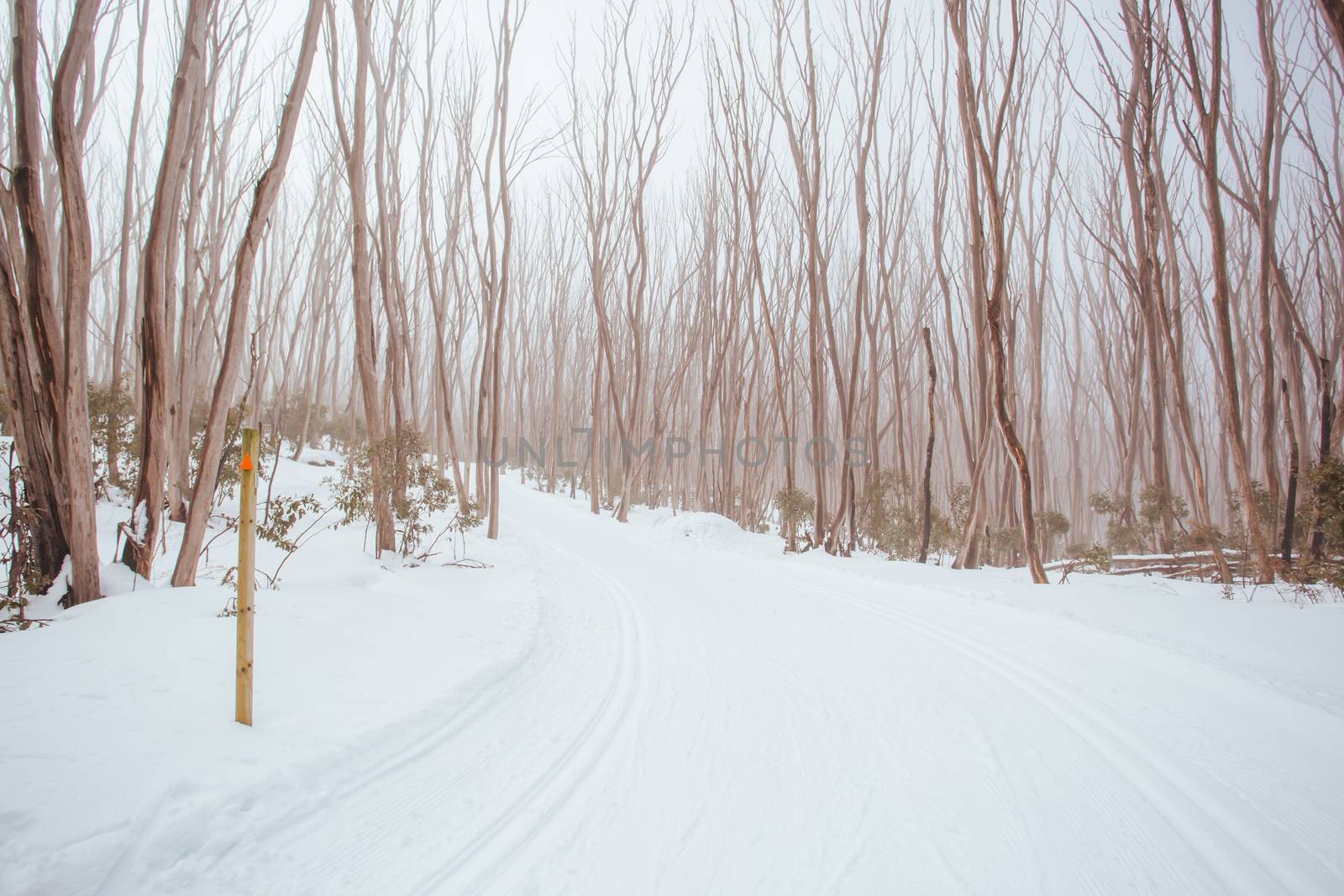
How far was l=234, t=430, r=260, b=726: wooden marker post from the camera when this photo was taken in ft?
6.23

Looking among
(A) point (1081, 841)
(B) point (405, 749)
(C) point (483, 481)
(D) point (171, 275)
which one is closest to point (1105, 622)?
(A) point (1081, 841)

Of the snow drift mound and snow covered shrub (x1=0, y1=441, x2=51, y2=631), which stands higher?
snow covered shrub (x1=0, y1=441, x2=51, y2=631)

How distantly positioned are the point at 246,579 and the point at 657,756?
5.24 feet

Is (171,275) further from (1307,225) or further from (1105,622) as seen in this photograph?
(1307,225)

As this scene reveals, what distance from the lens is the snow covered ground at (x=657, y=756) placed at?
4.84 feet

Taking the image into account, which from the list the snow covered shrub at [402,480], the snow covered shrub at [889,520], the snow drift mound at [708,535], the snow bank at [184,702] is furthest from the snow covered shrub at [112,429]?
the snow covered shrub at [889,520]

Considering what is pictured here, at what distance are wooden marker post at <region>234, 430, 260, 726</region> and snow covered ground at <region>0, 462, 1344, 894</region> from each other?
123 mm

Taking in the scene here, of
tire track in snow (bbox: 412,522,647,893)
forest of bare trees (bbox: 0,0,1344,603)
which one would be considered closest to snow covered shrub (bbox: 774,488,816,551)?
forest of bare trees (bbox: 0,0,1344,603)

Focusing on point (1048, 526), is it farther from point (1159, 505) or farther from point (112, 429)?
point (112, 429)

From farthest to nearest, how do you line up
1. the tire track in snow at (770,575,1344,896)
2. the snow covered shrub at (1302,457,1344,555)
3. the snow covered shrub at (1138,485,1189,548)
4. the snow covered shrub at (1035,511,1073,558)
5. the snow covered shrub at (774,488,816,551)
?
the snow covered shrub at (1035,511,1073,558)
the snow covered shrub at (774,488,816,551)
the snow covered shrub at (1138,485,1189,548)
the snow covered shrub at (1302,457,1344,555)
the tire track in snow at (770,575,1344,896)

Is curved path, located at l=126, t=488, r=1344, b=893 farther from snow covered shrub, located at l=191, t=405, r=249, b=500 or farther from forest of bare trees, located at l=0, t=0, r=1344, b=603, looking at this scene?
snow covered shrub, located at l=191, t=405, r=249, b=500

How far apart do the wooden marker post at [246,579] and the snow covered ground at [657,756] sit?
123 millimetres

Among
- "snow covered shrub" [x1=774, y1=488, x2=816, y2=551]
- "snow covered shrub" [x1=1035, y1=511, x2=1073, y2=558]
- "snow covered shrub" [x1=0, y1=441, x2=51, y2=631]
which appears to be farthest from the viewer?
"snow covered shrub" [x1=1035, y1=511, x2=1073, y2=558]

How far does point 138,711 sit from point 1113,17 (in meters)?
10.1
